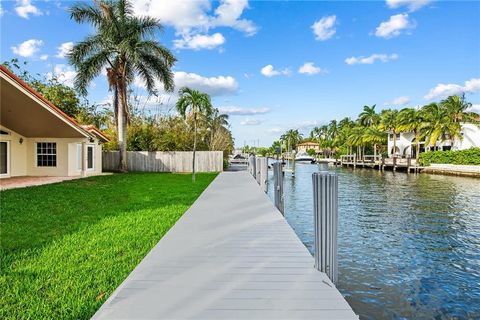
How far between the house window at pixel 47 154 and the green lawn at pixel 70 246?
8.74m

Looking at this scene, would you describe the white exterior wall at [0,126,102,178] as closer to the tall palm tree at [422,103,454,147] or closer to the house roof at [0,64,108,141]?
the house roof at [0,64,108,141]

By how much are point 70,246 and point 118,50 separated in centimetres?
1862

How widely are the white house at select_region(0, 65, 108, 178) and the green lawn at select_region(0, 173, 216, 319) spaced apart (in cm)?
560

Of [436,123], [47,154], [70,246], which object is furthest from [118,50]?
[436,123]

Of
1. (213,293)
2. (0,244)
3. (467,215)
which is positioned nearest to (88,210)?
(0,244)

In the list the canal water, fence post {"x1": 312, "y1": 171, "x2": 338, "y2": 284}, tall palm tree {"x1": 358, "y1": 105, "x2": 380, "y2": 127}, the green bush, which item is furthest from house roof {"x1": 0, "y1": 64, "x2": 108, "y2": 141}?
tall palm tree {"x1": 358, "y1": 105, "x2": 380, "y2": 127}

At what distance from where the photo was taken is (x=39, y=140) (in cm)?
1892

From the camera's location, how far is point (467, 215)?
12.1m

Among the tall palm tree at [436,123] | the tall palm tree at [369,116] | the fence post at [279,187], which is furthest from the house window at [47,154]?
the tall palm tree at [369,116]

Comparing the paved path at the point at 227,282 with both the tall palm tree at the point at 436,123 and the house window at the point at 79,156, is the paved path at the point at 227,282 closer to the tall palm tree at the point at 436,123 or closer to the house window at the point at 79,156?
the house window at the point at 79,156

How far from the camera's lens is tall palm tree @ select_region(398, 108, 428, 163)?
45.1 meters

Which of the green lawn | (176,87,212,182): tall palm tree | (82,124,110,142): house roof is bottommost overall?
the green lawn

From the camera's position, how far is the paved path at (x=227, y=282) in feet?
10.1

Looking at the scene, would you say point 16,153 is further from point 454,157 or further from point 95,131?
point 454,157
